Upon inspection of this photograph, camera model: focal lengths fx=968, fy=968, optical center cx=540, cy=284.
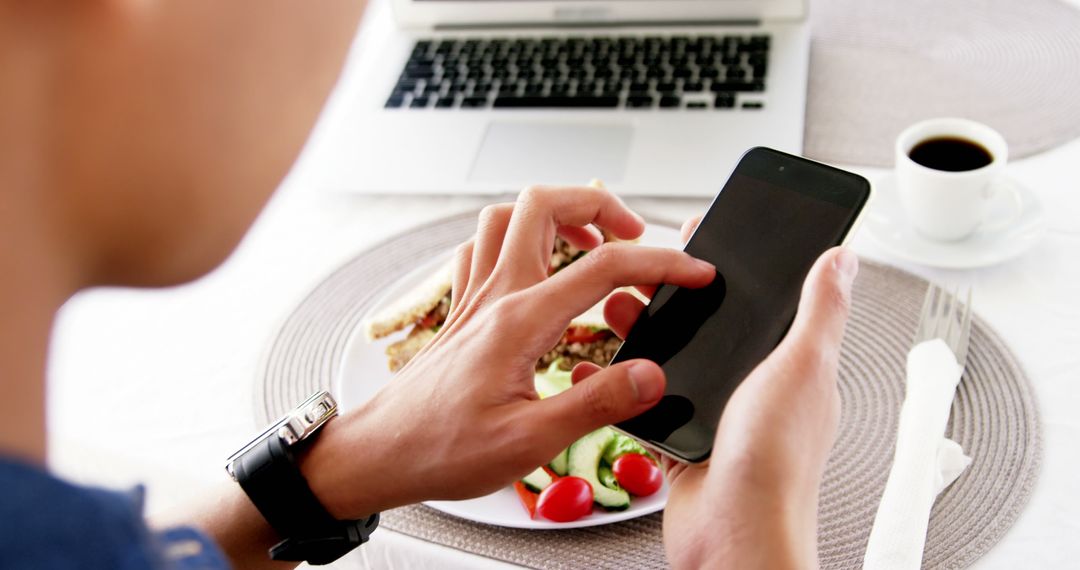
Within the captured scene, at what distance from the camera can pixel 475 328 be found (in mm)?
668

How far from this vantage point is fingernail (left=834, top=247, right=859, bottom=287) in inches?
25.5

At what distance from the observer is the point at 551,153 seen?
1.17m

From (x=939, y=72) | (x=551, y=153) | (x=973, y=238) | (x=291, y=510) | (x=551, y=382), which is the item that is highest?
(x=939, y=72)

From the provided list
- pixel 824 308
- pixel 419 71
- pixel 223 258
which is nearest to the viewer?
pixel 223 258

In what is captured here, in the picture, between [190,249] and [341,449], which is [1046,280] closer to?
[341,449]

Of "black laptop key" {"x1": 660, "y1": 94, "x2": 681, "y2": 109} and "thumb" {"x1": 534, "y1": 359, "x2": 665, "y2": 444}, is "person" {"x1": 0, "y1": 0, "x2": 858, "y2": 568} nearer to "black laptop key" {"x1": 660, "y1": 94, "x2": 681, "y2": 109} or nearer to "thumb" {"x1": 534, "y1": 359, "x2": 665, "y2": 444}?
"thumb" {"x1": 534, "y1": 359, "x2": 665, "y2": 444}

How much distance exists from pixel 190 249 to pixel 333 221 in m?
0.67

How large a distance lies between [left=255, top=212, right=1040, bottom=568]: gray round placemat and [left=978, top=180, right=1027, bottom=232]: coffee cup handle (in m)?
0.10

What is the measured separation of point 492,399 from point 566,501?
16 centimetres

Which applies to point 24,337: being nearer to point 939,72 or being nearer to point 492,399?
point 492,399

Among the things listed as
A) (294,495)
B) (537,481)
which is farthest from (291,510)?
(537,481)

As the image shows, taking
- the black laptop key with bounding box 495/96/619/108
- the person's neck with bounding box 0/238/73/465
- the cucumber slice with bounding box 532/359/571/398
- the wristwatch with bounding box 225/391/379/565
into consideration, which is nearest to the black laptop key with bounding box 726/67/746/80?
the black laptop key with bounding box 495/96/619/108

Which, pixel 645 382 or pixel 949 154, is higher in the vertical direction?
pixel 949 154

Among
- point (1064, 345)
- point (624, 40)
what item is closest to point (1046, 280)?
point (1064, 345)
